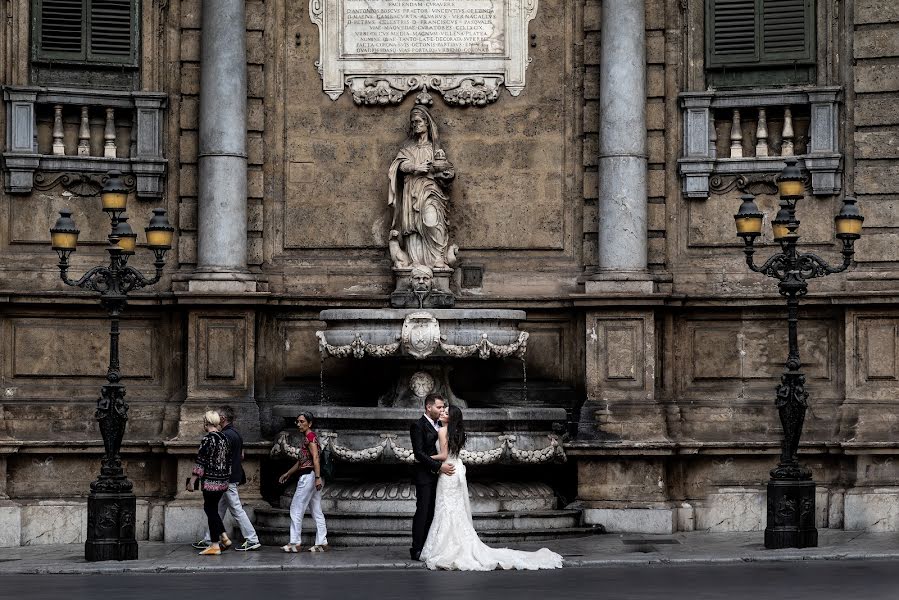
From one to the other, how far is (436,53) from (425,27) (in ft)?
1.27

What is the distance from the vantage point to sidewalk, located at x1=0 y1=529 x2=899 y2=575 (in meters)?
19.8

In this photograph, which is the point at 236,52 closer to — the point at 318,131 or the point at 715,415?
the point at 318,131

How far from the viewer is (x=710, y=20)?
2450cm

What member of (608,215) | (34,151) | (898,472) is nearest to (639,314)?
(608,215)

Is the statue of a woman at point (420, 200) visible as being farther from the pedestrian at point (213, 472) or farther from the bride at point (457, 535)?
the bride at point (457, 535)

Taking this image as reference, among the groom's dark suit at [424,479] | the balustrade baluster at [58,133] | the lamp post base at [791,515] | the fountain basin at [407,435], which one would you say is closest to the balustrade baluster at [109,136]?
the balustrade baluster at [58,133]

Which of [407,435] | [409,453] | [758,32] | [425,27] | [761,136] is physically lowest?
[409,453]

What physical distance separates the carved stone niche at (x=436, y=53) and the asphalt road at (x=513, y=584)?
789 cm

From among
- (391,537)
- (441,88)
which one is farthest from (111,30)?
(391,537)

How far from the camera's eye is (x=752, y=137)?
24.5 m

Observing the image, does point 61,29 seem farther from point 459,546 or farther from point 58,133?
point 459,546

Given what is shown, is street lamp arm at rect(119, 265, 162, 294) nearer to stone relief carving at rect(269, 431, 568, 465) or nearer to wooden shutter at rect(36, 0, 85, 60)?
stone relief carving at rect(269, 431, 568, 465)

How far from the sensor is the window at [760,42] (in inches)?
954

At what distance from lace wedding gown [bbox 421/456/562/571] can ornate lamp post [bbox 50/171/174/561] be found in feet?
11.5
